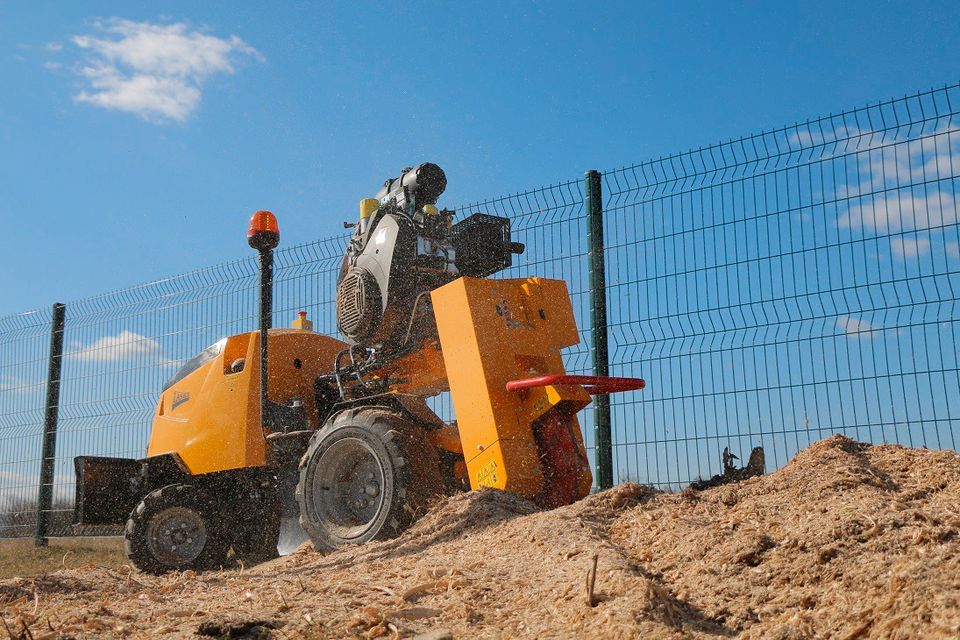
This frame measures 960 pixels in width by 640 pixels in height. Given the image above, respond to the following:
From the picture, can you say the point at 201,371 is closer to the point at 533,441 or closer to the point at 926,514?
the point at 533,441

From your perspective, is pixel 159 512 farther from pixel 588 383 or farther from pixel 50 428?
pixel 50 428

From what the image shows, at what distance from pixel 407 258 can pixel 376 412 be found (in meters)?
1.15

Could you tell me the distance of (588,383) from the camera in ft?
18.5

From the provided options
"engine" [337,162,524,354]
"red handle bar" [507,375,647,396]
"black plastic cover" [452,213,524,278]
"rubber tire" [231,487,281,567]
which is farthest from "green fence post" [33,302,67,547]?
"red handle bar" [507,375,647,396]

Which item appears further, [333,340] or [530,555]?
[333,340]

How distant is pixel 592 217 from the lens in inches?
289

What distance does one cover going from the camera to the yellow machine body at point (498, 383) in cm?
547

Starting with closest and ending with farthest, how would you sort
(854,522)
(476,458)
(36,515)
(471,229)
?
(854,522), (476,458), (471,229), (36,515)

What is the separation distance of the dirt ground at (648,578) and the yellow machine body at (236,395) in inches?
88.9

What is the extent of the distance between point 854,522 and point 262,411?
435 cm

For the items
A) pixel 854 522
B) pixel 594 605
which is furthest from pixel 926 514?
pixel 594 605

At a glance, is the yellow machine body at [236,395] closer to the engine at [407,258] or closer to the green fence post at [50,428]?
the engine at [407,258]

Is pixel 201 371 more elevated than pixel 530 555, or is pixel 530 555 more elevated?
pixel 201 371

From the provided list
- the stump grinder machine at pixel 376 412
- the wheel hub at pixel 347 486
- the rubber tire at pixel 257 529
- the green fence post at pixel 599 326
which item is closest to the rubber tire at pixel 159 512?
the stump grinder machine at pixel 376 412
